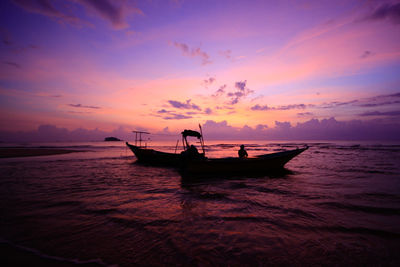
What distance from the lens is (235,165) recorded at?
1417 cm

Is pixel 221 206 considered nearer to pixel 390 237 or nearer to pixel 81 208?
pixel 390 237

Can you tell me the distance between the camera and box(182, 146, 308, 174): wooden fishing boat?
45.0 ft

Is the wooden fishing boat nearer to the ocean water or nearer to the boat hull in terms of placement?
the ocean water

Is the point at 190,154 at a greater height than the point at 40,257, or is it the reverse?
the point at 190,154

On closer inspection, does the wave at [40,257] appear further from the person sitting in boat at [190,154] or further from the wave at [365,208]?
the person sitting in boat at [190,154]

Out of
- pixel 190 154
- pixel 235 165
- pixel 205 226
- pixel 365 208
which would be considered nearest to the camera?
pixel 205 226

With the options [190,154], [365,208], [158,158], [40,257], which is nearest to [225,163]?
[190,154]

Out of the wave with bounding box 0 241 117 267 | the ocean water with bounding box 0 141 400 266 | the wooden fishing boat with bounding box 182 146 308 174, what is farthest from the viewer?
the wooden fishing boat with bounding box 182 146 308 174

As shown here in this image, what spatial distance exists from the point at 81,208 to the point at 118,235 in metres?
3.22

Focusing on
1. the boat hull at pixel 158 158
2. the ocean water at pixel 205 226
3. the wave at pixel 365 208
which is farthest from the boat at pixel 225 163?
the wave at pixel 365 208

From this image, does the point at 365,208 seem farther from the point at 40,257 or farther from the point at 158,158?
the point at 158,158

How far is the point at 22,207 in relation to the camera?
7180mm

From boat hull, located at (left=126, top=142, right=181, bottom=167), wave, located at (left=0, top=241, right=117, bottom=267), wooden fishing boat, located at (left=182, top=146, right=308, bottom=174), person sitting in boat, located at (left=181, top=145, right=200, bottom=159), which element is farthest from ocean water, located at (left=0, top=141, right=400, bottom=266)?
boat hull, located at (left=126, top=142, right=181, bottom=167)

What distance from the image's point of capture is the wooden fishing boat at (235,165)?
45.0 ft
